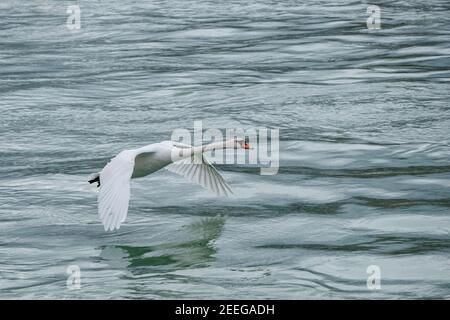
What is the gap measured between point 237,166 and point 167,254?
2483 mm

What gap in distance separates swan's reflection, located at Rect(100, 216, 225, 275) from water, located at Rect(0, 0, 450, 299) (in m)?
0.02

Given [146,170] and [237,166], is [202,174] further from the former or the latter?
[237,166]

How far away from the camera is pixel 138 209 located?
34.4 ft

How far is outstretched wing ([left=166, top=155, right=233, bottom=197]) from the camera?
34.3 feet

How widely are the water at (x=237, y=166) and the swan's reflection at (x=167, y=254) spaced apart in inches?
0.7

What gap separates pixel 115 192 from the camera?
29.7ft

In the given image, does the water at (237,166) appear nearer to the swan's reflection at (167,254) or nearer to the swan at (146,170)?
the swan's reflection at (167,254)

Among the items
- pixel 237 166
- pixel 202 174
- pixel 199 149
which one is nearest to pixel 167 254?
pixel 199 149

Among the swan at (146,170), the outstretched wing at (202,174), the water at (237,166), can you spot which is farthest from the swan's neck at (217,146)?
the water at (237,166)

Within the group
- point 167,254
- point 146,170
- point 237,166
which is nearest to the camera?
point 167,254

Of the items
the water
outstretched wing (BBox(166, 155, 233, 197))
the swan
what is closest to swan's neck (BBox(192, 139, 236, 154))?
the swan

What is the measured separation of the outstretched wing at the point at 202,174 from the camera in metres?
10.4
